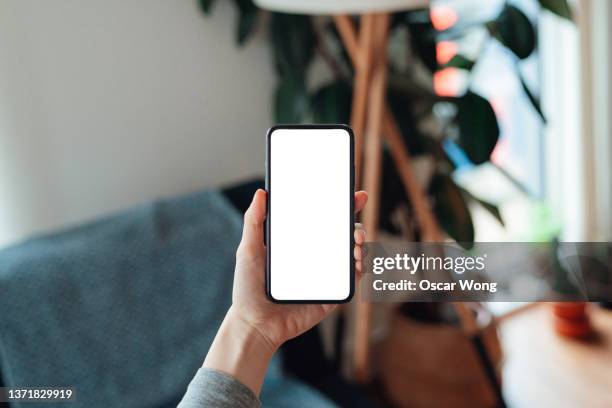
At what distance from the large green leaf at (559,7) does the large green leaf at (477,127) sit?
175mm

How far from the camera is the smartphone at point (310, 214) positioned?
44cm

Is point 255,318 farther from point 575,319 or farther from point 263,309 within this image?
point 575,319

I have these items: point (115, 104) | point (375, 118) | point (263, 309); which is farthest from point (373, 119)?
point (263, 309)

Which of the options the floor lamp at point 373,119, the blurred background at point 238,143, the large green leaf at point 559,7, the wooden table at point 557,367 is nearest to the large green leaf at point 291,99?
the blurred background at point 238,143

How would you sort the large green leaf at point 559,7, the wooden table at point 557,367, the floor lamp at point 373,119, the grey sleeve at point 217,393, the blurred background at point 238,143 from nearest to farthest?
the grey sleeve at point 217,393
the large green leaf at point 559,7
the blurred background at point 238,143
the floor lamp at point 373,119
the wooden table at point 557,367

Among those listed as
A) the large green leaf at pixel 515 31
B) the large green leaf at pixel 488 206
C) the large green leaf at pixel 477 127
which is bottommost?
A: the large green leaf at pixel 488 206

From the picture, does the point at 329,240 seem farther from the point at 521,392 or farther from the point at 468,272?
the point at 521,392

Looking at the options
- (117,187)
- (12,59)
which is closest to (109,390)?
(117,187)

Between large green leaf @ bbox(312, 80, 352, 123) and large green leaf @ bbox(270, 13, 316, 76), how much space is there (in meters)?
0.07

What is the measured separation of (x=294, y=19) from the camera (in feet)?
3.96

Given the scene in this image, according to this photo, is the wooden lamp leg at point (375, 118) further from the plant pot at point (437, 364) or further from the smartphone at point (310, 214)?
the smartphone at point (310, 214)

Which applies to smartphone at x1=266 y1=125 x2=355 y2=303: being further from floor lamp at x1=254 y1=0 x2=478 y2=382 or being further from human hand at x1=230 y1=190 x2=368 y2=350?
floor lamp at x1=254 y1=0 x2=478 y2=382

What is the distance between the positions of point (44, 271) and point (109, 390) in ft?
0.62

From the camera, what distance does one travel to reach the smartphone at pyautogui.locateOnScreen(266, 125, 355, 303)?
0.44 metres
